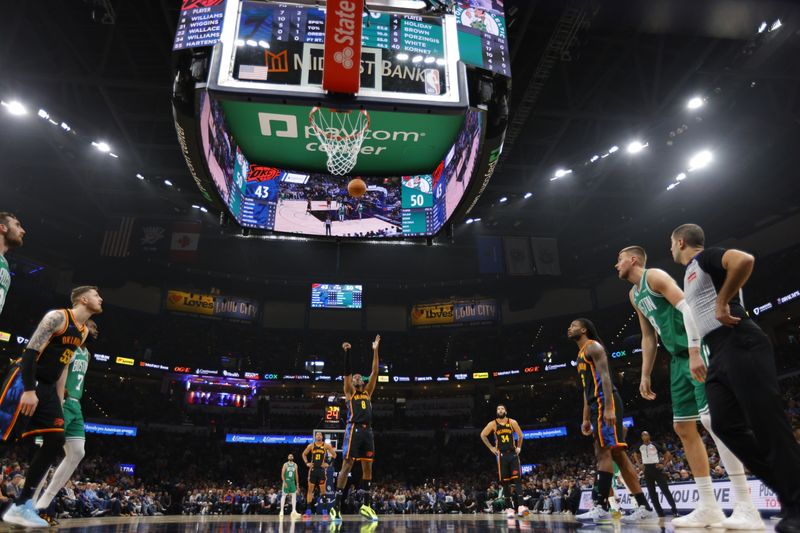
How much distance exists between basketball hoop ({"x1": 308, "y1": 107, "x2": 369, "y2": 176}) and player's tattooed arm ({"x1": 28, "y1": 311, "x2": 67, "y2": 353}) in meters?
4.46

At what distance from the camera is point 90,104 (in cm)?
1568

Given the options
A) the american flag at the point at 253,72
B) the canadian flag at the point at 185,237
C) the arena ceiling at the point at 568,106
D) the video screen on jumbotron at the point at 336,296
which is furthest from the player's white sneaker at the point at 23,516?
the video screen on jumbotron at the point at 336,296

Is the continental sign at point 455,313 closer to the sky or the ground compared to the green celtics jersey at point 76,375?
closer to the sky

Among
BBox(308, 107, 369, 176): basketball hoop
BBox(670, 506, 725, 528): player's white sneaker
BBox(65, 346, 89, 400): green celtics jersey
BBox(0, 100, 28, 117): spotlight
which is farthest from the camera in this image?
BBox(0, 100, 28, 117): spotlight

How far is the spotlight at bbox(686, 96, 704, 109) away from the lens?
14.3 meters

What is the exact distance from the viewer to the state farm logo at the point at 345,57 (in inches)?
220

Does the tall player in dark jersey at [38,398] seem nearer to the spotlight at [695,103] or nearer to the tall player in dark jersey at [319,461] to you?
the tall player in dark jersey at [319,461]

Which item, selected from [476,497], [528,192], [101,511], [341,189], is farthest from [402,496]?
[341,189]

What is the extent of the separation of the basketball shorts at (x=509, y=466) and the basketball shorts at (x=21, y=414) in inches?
274

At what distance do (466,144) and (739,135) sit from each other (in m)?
14.6

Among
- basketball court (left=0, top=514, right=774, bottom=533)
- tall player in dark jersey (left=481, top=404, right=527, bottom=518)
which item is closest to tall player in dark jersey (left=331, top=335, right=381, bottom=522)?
basketball court (left=0, top=514, right=774, bottom=533)

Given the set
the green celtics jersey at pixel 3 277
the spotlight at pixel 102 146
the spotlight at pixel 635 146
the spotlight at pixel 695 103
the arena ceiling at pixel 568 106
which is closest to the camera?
→ the green celtics jersey at pixel 3 277

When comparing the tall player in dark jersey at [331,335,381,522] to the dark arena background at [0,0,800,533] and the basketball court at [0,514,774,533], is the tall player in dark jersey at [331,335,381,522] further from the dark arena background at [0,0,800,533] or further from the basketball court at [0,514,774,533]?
the basketball court at [0,514,774,533]

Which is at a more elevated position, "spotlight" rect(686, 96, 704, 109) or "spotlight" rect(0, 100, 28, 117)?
"spotlight" rect(686, 96, 704, 109)
